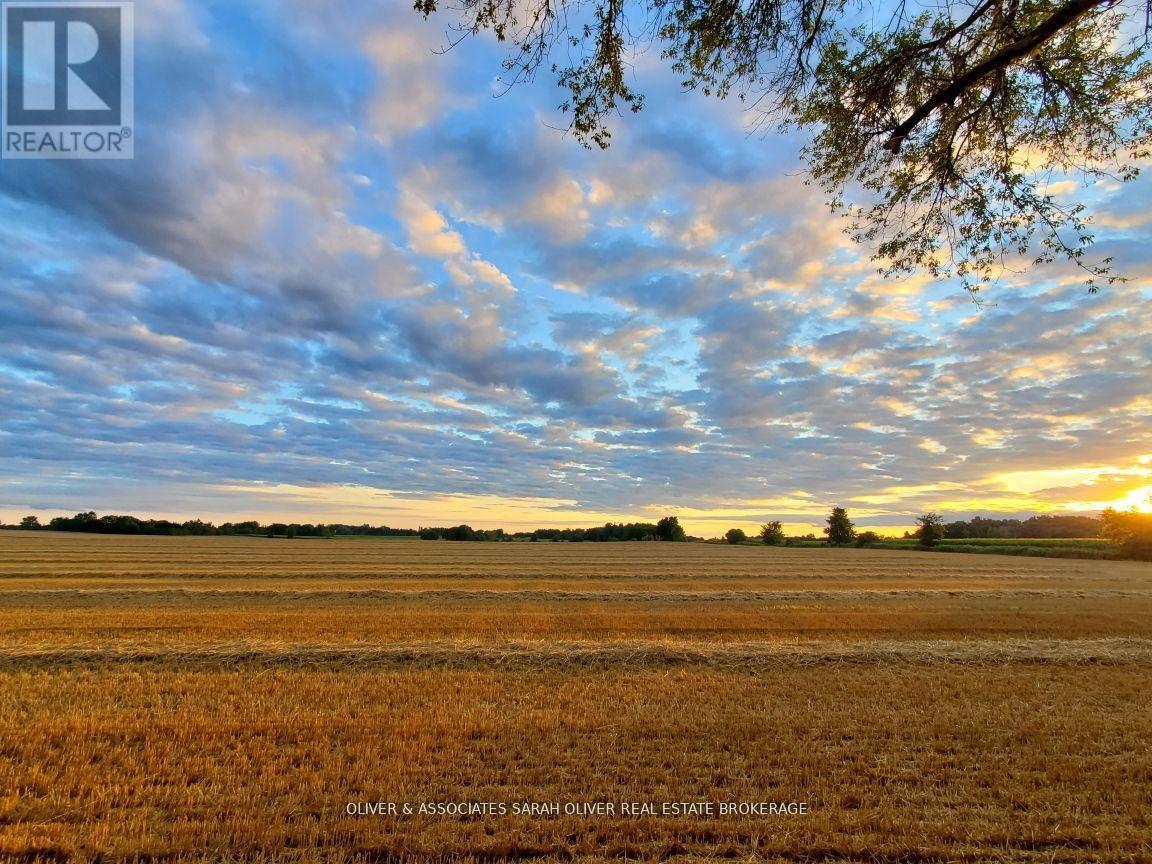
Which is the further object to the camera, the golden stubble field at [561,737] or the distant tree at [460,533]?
the distant tree at [460,533]

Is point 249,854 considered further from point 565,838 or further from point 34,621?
point 34,621

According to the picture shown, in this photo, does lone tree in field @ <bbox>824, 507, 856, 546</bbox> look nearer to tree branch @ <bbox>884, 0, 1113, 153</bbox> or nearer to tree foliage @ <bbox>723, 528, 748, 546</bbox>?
tree foliage @ <bbox>723, 528, 748, 546</bbox>

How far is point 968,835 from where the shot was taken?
4809 mm

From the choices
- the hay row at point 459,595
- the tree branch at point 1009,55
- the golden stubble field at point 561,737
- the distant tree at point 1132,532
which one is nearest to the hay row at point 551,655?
the golden stubble field at point 561,737

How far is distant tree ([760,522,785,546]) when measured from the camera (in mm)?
109250

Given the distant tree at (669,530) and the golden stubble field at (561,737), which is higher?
the golden stubble field at (561,737)

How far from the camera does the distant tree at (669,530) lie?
111562 mm

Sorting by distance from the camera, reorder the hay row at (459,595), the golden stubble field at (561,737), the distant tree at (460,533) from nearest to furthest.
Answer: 1. the golden stubble field at (561,737)
2. the hay row at (459,595)
3. the distant tree at (460,533)

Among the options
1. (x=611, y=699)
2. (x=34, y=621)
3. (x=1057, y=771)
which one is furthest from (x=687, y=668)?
(x=34, y=621)

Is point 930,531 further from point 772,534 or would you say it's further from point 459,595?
point 459,595

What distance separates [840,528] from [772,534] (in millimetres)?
12661

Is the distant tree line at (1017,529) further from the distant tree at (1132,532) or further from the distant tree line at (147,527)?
the distant tree line at (147,527)

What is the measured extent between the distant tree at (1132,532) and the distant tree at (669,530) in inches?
2525

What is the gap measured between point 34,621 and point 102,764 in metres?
12.1
